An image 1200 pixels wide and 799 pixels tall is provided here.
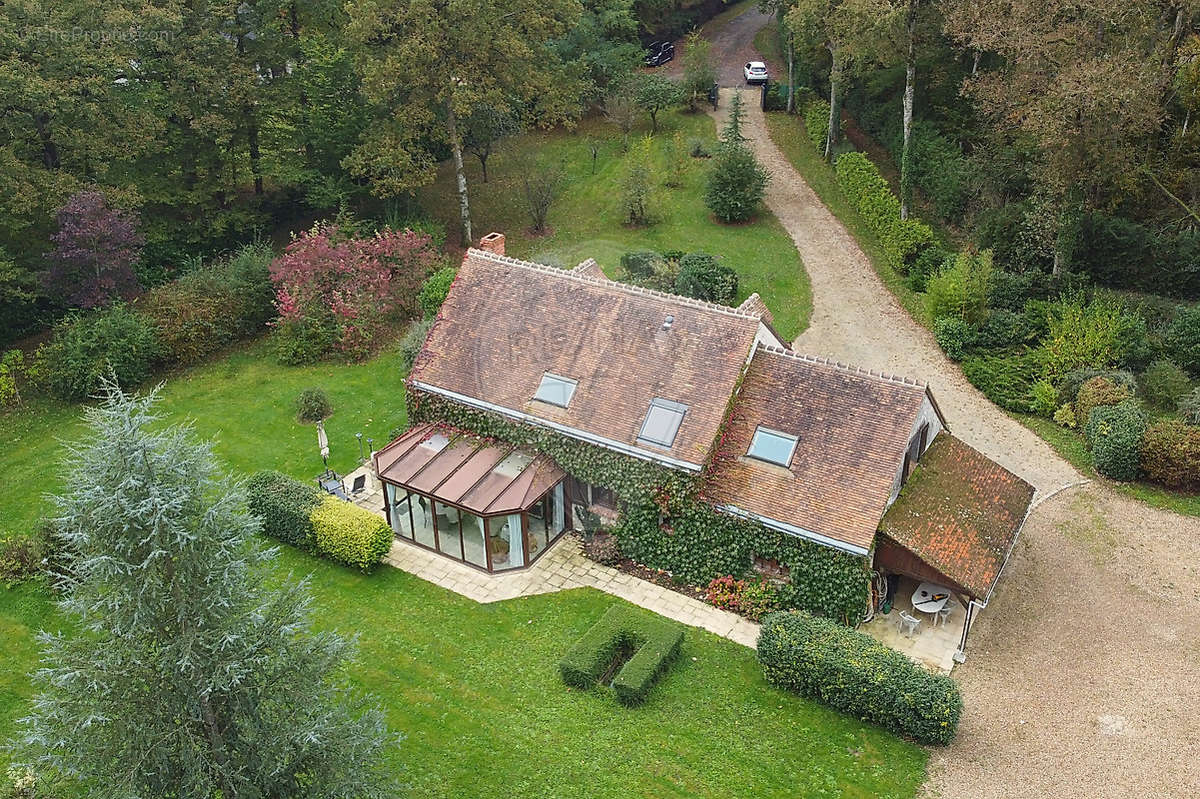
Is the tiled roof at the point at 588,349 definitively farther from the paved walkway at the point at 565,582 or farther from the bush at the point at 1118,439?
the bush at the point at 1118,439

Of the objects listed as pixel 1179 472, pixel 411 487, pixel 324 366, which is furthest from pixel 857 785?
pixel 324 366

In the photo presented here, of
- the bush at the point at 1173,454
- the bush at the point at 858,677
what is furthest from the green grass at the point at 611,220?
the bush at the point at 858,677

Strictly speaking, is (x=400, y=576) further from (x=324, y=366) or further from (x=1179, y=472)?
(x=1179, y=472)

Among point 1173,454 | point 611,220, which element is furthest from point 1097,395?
point 611,220

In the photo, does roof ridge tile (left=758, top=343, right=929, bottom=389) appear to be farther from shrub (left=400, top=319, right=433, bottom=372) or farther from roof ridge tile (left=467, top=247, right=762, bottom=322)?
shrub (left=400, top=319, right=433, bottom=372)

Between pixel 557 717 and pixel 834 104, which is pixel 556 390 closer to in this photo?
pixel 557 717
